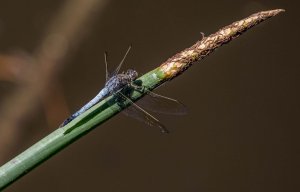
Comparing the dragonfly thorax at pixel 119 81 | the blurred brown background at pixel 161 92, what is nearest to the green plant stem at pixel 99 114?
the dragonfly thorax at pixel 119 81

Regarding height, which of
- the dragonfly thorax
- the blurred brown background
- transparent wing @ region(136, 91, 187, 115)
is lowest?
transparent wing @ region(136, 91, 187, 115)

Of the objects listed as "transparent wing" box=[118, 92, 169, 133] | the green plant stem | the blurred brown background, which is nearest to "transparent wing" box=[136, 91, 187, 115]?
"transparent wing" box=[118, 92, 169, 133]

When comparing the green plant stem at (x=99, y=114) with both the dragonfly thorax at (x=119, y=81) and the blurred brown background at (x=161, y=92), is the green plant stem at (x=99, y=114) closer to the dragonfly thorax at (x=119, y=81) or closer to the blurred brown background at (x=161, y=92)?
the dragonfly thorax at (x=119, y=81)

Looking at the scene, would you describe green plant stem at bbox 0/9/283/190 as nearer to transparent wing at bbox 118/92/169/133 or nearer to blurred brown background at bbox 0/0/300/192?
transparent wing at bbox 118/92/169/133

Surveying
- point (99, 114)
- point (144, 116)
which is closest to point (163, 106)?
point (144, 116)

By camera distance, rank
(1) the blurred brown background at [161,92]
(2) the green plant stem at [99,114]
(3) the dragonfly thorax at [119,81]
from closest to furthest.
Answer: (2) the green plant stem at [99,114], (3) the dragonfly thorax at [119,81], (1) the blurred brown background at [161,92]

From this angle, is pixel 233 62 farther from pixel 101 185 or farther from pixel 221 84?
pixel 101 185
